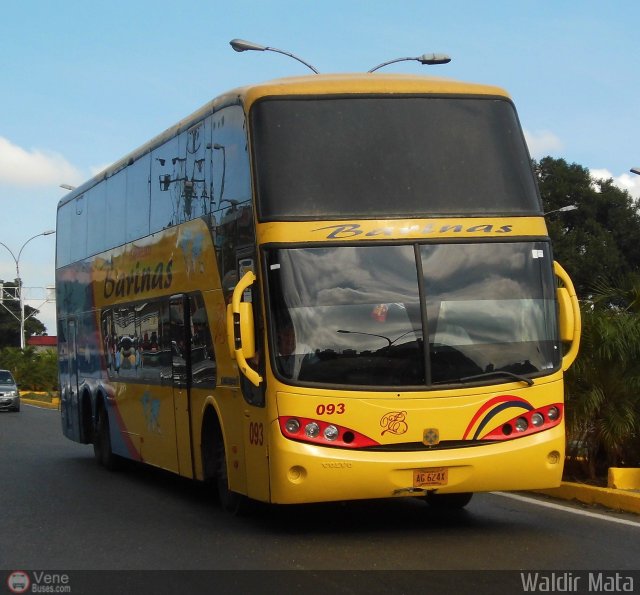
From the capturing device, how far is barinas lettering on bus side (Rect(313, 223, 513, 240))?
10453 millimetres

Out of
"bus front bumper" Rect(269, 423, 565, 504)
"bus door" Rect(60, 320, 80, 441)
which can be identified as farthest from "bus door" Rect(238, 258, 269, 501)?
"bus door" Rect(60, 320, 80, 441)

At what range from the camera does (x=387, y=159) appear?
10.8 meters

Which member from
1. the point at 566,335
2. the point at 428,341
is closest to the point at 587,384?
the point at 566,335

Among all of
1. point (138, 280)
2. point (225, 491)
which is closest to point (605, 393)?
point (225, 491)

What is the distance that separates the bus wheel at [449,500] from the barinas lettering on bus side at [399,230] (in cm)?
281

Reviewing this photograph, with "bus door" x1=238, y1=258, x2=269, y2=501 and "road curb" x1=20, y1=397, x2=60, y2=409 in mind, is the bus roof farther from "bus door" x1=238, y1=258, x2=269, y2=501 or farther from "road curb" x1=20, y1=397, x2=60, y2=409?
"road curb" x1=20, y1=397, x2=60, y2=409

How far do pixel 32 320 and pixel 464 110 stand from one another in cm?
13467

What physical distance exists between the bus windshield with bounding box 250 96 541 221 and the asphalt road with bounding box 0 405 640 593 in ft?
8.86

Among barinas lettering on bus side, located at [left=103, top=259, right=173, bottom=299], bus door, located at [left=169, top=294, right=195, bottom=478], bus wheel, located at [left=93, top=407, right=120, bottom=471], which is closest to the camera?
bus door, located at [left=169, top=294, right=195, bottom=478]

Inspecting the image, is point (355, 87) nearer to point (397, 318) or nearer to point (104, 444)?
point (397, 318)

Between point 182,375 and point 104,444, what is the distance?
554 centimetres

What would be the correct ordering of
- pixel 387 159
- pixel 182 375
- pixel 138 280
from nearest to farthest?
pixel 387 159 < pixel 182 375 < pixel 138 280

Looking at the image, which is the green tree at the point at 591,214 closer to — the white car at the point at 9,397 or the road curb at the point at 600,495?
the white car at the point at 9,397

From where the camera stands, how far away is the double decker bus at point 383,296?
33.4 ft
